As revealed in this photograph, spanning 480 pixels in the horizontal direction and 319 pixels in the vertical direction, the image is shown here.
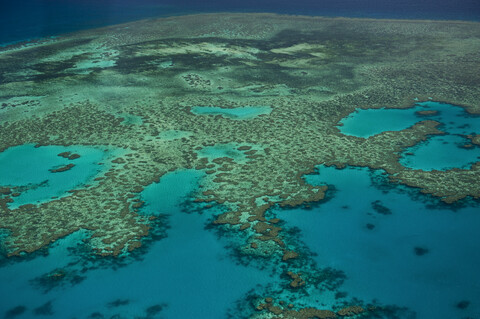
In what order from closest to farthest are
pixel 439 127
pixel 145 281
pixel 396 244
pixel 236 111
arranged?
1. pixel 145 281
2. pixel 396 244
3. pixel 439 127
4. pixel 236 111

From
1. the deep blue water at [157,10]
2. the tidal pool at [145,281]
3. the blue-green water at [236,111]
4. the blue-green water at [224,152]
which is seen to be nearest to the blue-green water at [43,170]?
the tidal pool at [145,281]

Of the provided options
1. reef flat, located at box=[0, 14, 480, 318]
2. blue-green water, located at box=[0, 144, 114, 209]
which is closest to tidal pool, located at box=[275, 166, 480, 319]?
reef flat, located at box=[0, 14, 480, 318]

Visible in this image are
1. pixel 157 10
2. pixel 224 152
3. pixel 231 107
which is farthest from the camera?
pixel 157 10

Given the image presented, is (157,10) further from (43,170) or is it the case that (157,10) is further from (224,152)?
(224,152)

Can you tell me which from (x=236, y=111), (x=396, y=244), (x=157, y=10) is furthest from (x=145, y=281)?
(x=157, y=10)

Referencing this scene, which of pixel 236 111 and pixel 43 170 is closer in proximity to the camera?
pixel 43 170

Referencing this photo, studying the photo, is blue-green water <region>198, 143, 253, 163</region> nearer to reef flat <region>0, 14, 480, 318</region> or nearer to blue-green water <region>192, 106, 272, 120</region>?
reef flat <region>0, 14, 480, 318</region>

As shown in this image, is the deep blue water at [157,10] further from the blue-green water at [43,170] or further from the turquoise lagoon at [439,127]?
the turquoise lagoon at [439,127]

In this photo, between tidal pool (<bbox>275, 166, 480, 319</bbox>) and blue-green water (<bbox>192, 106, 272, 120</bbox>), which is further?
blue-green water (<bbox>192, 106, 272, 120</bbox>)
